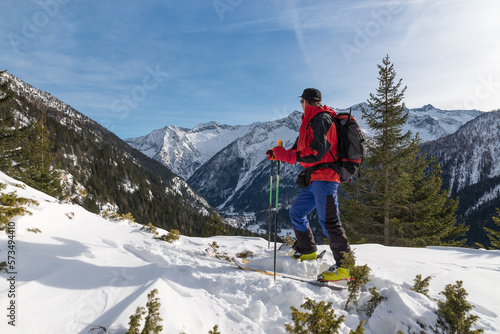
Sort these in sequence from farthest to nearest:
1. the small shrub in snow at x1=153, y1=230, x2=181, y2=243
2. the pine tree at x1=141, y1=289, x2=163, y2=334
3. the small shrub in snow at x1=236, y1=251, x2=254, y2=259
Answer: the small shrub in snow at x1=153, y1=230, x2=181, y2=243
the small shrub in snow at x1=236, y1=251, x2=254, y2=259
the pine tree at x1=141, y1=289, x2=163, y2=334

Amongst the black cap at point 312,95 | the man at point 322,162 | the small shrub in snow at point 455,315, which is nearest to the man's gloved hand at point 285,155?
the man at point 322,162

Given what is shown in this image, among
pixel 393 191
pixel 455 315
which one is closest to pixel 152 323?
pixel 455 315

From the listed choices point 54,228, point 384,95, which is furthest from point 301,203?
point 384,95

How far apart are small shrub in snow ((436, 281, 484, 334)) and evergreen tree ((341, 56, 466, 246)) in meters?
11.6

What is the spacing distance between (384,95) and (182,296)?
52.7 feet

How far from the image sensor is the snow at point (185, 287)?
2400 millimetres

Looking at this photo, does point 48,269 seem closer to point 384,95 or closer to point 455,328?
point 455,328

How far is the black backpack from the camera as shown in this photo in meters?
3.93

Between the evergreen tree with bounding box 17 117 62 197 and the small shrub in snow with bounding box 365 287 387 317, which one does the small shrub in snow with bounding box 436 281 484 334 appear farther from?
the evergreen tree with bounding box 17 117 62 197

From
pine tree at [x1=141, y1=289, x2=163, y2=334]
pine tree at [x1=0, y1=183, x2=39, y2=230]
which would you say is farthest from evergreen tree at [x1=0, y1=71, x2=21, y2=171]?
pine tree at [x1=141, y1=289, x2=163, y2=334]

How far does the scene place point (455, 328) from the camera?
223 centimetres

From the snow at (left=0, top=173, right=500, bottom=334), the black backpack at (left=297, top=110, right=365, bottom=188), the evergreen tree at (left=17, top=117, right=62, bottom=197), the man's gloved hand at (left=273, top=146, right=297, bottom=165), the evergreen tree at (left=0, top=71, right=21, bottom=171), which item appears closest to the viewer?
the snow at (left=0, top=173, right=500, bottom=334)

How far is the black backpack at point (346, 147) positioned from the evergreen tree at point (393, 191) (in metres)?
10.4

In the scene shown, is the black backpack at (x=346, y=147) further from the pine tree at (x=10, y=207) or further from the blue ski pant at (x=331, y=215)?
the pine tree at (x=10, y=207)
